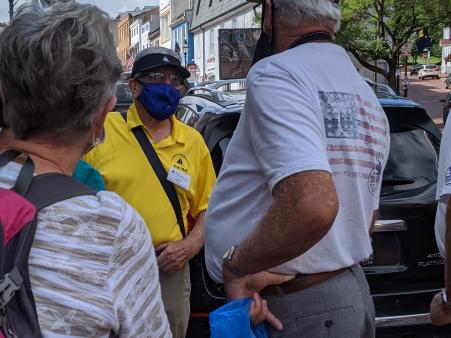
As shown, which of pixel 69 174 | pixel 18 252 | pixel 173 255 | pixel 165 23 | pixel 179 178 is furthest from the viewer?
pixel 165 23

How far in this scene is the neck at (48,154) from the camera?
1.47 meters

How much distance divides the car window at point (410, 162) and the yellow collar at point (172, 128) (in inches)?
47.7

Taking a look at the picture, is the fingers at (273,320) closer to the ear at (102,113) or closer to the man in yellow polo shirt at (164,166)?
the ear at (102,113)

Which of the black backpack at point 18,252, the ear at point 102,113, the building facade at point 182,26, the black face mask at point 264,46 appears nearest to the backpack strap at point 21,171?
the black backpack at point 18,252

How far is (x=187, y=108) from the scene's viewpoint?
→ 5305mm

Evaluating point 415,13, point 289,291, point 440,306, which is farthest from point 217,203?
point 415,13

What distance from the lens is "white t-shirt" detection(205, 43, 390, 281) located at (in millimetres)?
1799

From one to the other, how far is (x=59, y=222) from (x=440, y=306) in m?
1.84

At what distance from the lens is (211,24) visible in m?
48.1

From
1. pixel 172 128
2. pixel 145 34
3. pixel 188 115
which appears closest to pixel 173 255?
pixel 172 128

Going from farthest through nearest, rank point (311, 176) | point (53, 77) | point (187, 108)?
1. point (187, 108)
2. point (311, 176)
3. point (53, 77)

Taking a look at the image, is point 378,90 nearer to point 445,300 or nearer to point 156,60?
point 156,60

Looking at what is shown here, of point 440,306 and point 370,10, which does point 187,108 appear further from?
point 370,10

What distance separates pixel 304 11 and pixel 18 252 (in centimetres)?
120
